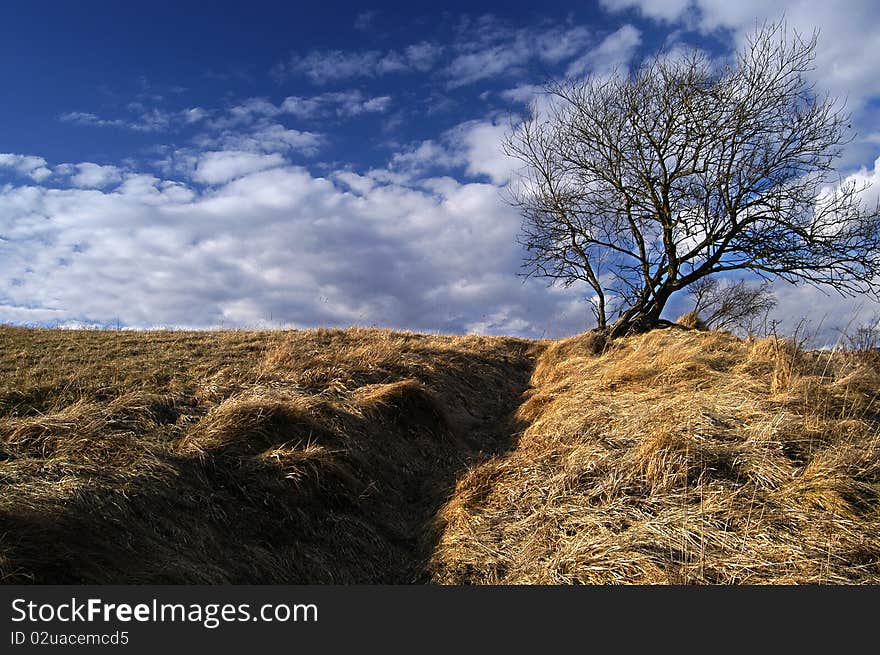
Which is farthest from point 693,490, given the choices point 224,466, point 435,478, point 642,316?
point 642,316

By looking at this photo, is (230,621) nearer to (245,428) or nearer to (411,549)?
(411,549)

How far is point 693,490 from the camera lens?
4.62m

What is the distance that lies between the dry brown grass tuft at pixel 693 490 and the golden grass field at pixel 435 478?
0.07ft

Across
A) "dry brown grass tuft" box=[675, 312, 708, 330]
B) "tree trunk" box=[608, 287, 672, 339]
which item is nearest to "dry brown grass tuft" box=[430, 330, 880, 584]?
"tree trunk" box=[608, 287, 672, 339]

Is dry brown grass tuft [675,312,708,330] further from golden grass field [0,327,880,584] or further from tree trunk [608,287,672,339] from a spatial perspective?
golden grass field [0,327,880,584]

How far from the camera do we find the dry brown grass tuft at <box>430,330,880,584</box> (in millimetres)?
3879

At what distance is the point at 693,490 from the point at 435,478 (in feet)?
10.9

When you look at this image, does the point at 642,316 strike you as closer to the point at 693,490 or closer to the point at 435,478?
the point at 435,478

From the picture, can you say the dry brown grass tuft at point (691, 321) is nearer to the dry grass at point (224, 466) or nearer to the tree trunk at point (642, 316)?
the tree trunk at point (642, 316)

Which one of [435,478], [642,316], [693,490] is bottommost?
[693,490]

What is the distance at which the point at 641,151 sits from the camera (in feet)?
51.8

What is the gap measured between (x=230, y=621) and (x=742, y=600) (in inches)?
134

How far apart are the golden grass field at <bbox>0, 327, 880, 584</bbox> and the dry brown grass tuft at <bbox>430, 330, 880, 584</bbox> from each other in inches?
0.8

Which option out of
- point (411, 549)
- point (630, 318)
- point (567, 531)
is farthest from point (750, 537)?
point (630, 318)
